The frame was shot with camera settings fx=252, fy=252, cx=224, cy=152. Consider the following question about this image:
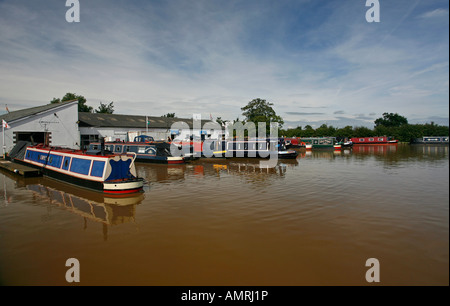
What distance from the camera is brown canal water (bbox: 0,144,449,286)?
546cm

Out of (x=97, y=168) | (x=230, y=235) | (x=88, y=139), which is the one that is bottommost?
(x=230, y=235)

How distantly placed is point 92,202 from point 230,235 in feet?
22.7

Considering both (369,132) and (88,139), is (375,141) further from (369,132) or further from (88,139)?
(88,139)

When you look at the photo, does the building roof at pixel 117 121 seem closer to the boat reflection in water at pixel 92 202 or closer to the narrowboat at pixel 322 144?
the boat reflection in water at pixel 92 202

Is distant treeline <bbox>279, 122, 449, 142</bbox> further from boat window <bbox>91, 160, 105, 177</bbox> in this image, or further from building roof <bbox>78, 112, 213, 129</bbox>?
boat window <bbox>91, 160, 105, 177</bbox>

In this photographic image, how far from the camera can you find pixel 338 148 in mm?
42844

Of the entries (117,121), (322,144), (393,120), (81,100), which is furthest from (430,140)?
(81,100)

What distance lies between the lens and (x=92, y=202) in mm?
10961

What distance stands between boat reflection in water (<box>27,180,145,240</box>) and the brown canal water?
47 mm

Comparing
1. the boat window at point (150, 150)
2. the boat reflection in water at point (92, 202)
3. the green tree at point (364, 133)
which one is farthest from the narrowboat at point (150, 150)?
the green tree at point (364, 133)

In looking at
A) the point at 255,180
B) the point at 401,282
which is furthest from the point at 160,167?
the point at 401,282

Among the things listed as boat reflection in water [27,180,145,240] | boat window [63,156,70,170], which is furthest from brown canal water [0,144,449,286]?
boat window [63,156,70,170]

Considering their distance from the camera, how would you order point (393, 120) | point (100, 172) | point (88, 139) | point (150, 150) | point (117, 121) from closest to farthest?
point (100, 172)
point (150, 150)
point (88, 139)
point (117, 121)
point (393, 120)

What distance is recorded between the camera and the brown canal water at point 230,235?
17.9 feet
